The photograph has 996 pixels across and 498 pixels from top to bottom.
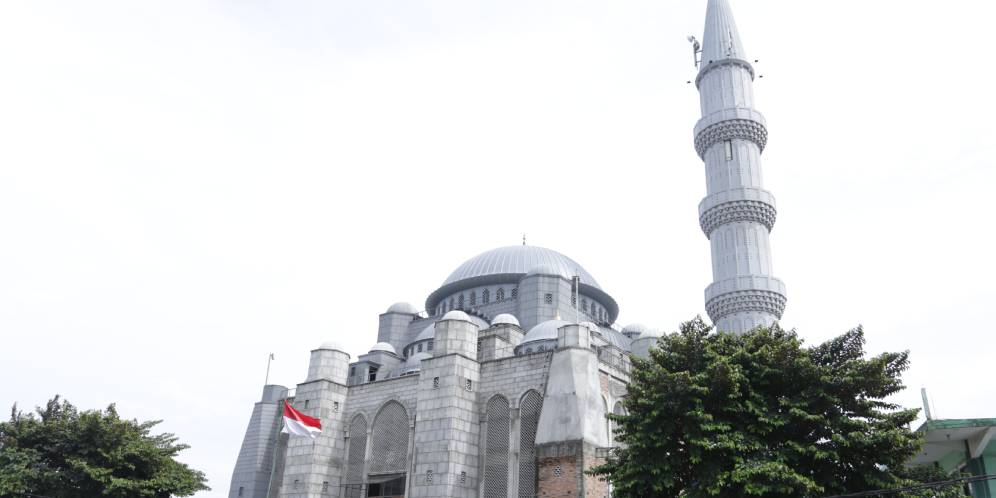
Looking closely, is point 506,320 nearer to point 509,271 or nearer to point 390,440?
point 509,271

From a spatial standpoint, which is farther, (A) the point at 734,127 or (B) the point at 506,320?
(A) the point at 734,127

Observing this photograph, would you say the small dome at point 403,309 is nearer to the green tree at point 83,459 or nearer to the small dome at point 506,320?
the small dome at point 506,320

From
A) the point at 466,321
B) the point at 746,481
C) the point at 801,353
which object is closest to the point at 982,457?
the point at 801,353

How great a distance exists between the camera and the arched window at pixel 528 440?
2803cm

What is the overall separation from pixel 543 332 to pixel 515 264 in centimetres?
1064

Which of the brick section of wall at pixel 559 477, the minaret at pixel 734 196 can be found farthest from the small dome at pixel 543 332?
the minaret at pixel 734 196

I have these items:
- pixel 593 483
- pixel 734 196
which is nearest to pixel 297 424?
pixel 593 483

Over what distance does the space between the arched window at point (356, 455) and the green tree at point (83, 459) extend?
20.3ft

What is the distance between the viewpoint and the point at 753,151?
4781cm

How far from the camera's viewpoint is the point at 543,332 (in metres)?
36.7

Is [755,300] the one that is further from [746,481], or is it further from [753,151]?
[746,481]

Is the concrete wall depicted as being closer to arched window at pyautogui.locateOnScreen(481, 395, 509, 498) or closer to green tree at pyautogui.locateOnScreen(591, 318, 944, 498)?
arched window at pyautogui.locateOnScreen(481, 395, 509, 498)

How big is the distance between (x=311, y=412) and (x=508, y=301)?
1511 centimetres

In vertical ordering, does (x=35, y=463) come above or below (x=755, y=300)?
below
